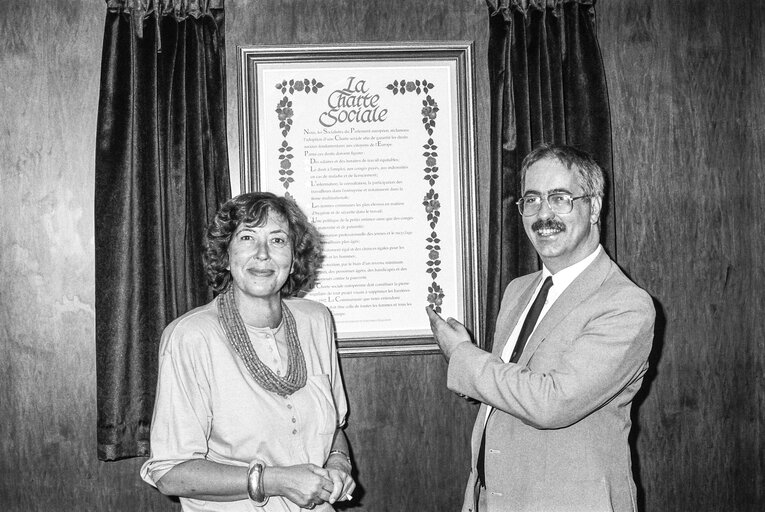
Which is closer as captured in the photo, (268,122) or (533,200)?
(533,200)

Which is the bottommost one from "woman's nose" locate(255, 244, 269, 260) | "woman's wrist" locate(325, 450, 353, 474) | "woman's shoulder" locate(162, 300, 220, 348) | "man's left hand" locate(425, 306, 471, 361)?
"woman's wrist" locate(325, 450, 353, 474)

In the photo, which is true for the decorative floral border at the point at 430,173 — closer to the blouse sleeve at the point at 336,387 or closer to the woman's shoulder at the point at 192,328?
the blouse sleeve at the point at 336,387

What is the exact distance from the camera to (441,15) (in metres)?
2.88

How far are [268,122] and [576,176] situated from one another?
1.34 metres

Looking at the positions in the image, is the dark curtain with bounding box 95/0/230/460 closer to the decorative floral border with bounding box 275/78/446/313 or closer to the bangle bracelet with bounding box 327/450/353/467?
the decorative floral border with bounding box 275/78/446/313

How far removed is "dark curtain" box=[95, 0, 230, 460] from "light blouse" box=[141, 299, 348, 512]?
29.5 inches

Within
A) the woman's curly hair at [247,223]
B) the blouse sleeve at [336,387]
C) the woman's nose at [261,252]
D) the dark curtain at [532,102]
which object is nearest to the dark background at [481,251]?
the dark curtain at [532,102]

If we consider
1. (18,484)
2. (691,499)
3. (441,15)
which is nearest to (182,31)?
(441,15)

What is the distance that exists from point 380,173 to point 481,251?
537 mm

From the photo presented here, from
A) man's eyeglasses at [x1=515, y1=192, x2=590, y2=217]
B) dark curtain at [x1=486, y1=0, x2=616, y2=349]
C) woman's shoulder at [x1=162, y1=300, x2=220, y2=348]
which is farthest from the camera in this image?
dark curtain at [x1=486, y1=0, x2=616, y2=349]

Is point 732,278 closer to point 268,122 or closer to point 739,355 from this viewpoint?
point 739,355

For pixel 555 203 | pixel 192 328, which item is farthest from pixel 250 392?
pixel 555 203

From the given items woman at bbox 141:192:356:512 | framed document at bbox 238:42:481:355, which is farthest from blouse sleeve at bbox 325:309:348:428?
framed document at bbox 238:42:481:355

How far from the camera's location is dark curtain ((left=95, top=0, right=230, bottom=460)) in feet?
8.81
